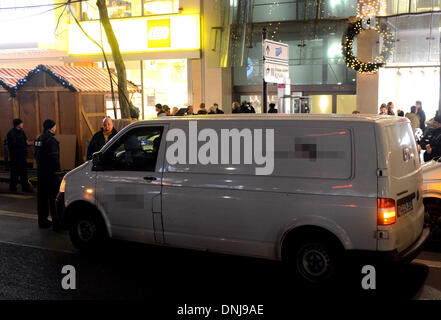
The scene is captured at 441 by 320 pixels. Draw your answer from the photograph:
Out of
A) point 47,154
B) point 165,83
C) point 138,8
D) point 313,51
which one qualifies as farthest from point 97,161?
point 138,8

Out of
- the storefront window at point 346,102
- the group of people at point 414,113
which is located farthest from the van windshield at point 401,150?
the storefront window at point 346,102

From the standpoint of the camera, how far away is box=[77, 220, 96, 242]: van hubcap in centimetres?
723

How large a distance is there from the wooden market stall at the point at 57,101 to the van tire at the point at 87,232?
8025 mm

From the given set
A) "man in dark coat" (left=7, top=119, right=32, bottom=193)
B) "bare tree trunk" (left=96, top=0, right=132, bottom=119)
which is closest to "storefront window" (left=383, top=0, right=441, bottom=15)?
"bare tree trunk" (left=96, top=0, right=132, bottom=119)

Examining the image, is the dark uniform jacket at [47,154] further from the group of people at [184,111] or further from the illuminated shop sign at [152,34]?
the illuminated shop sign at [152,34]

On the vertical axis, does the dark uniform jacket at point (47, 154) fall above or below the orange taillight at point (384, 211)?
above

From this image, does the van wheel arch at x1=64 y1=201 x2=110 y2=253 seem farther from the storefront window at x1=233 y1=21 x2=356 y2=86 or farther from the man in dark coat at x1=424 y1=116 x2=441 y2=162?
the storefront window at x1=233 y1=21 x2=356 y2=86

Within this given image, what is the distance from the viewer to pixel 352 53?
58.7 feet

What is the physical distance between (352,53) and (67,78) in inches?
372

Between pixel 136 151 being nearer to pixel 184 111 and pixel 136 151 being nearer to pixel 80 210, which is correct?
pixel 80 210

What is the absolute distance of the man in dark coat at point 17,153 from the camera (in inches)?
500

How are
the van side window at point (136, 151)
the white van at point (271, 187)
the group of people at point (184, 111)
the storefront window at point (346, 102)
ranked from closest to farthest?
the white van at point (271, 187) → the van side window at point (136, 151) → the group of people at point (184, 111) → the storefront window at point (346, 102)

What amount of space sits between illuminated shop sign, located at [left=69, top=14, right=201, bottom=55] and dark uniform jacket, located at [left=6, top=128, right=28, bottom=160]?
8.40 metres
